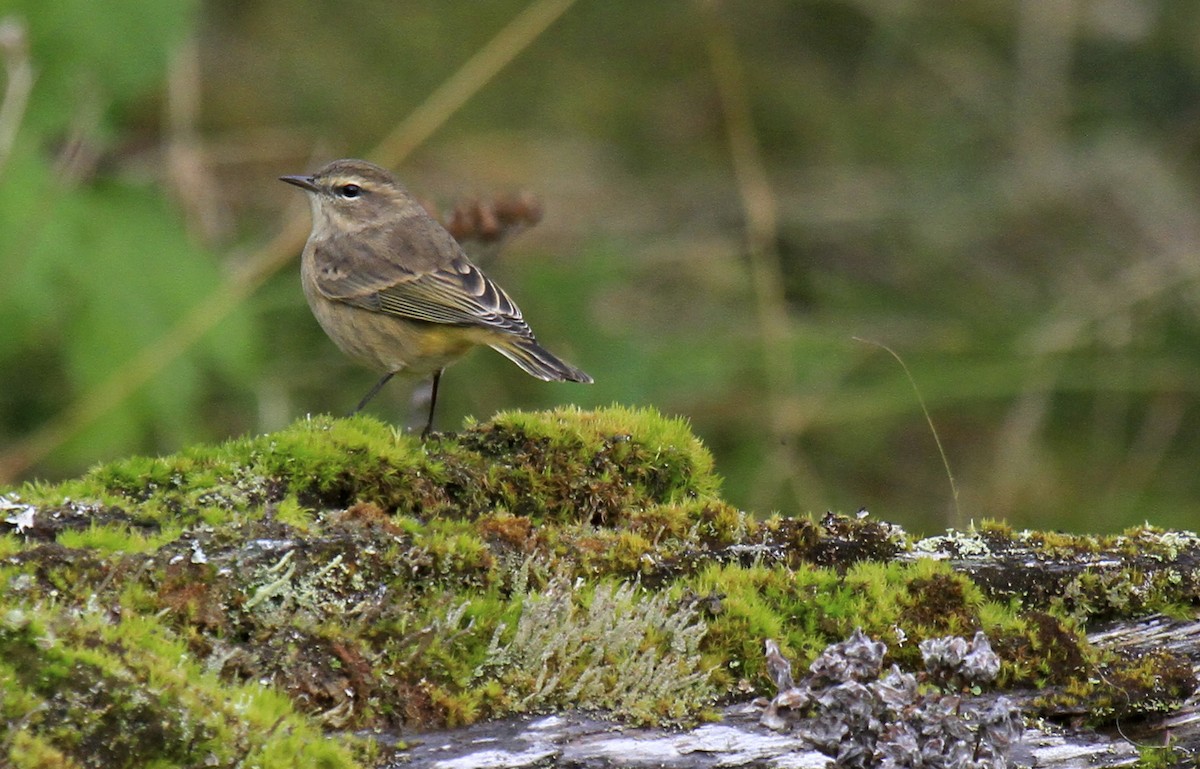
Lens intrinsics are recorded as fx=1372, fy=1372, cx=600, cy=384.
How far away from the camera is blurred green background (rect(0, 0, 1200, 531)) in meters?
8.96

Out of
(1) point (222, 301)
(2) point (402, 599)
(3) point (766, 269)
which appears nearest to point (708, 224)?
(3) point (766, 269)

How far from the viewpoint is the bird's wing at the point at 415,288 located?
715 centimetres

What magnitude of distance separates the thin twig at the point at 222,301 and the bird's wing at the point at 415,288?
88 centimetres

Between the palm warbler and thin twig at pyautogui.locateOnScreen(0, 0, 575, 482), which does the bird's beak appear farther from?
thin twig at pyautogui.locateOnScreen(0, 0, 575, 482)

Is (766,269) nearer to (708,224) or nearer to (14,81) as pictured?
(708,224)

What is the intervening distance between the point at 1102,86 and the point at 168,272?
8.73 meters

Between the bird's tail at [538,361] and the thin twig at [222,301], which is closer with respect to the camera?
the bird's tail at [538,361]

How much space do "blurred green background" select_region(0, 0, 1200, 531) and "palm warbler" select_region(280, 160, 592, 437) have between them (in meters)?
0.69

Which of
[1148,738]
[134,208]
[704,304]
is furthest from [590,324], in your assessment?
[1148,738]

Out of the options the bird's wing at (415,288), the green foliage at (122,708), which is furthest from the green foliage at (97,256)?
the green foliage at (122,708)

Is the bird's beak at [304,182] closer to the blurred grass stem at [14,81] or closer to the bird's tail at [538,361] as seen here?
the blurred grass stem at [14,81]

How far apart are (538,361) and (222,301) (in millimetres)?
2807

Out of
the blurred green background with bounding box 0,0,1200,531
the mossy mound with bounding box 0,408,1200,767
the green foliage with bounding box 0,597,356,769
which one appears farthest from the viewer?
the blurred green background with bounding box 0,0,1200,531

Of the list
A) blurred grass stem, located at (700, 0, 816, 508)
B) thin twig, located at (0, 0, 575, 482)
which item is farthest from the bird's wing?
blurred grass stem, located at (700, 0, 816, 508)
